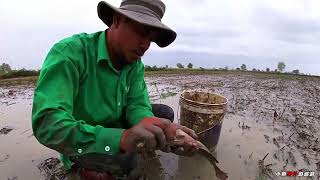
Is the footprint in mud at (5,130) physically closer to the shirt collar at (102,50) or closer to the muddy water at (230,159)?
the muddy water at (230,159)

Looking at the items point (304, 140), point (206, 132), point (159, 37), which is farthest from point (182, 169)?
point (304, 140)

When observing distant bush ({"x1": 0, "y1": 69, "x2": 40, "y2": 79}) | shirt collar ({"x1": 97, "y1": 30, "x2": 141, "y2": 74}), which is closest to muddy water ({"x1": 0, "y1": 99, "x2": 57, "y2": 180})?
shirt collar ({"x1": 97, "y1": 30, "x2": 141, "y2": 74})

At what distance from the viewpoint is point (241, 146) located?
14.8ft

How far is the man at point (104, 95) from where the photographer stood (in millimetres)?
1844

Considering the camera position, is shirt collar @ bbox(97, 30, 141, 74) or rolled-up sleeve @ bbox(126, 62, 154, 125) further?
rolled-up sleeve @ bbox(126, 62, 154, 125)

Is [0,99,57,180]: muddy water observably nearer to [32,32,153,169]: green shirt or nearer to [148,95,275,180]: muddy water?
[32,32,153,169]: green shirt

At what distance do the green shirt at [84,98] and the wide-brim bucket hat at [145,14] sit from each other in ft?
0.64

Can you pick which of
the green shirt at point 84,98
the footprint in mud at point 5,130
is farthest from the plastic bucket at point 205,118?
the footprint in mud at point 5,130

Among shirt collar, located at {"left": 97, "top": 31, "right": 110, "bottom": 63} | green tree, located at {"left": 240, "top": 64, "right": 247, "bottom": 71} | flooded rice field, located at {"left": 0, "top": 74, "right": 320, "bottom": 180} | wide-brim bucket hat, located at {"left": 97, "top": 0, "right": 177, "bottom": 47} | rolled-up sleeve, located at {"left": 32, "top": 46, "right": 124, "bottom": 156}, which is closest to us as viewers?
rolled-up sleeve, located at {"left": 32, "top": 46, "right": 124, "bottom": 156}

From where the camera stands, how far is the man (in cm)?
184

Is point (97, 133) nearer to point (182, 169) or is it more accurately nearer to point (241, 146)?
point (182, 169)

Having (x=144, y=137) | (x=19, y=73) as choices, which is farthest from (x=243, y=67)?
(x=144, y=137)

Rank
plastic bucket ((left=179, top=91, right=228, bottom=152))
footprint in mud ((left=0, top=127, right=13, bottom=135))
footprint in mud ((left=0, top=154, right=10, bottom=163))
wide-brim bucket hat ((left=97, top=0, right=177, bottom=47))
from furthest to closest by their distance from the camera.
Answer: footprint in mud ((left=0, top=127, right=13, bottom=135))
plastic bucket ((left=179, top=91, right=228, bottom=152))
footprint in mud ((left=0, top=154, right=10, bottom=163))
wide-brim bucket hat ((left=97, top=0, right=177, bottom=47))

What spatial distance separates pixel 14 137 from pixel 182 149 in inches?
123
